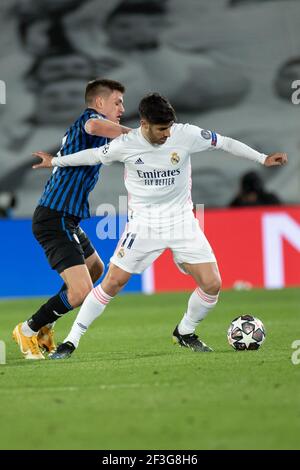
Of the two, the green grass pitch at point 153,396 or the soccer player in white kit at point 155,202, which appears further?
the soccer player in white kit at point 155,202

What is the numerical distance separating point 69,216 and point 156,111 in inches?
53.0

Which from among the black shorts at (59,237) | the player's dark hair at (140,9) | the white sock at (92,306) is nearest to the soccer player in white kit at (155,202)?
the white sock at (92,306)

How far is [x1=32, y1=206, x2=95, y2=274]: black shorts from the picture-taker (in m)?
8.88

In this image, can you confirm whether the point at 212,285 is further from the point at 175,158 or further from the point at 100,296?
the point at 175,158

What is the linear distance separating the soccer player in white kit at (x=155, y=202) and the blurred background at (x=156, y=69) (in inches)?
494

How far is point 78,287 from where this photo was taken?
882 cm

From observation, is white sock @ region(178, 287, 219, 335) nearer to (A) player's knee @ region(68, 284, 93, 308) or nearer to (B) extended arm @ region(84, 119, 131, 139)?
(A) player's knee @ region(68, 284, 93, 308)

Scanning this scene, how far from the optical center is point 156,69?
853 inches

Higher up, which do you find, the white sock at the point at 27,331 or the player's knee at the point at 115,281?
the player's knee at the point at 115,281

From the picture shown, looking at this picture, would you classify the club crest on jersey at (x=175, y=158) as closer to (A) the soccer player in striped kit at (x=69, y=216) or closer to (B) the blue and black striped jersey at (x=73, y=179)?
(A) the soccer player in striped kit at (x=69, y=216)

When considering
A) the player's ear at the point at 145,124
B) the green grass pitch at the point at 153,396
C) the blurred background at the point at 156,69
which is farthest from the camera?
the blurred background at the point at 156,69

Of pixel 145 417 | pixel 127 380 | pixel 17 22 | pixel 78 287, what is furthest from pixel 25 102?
pixel 145 417

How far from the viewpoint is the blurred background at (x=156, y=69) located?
21.3 meters
